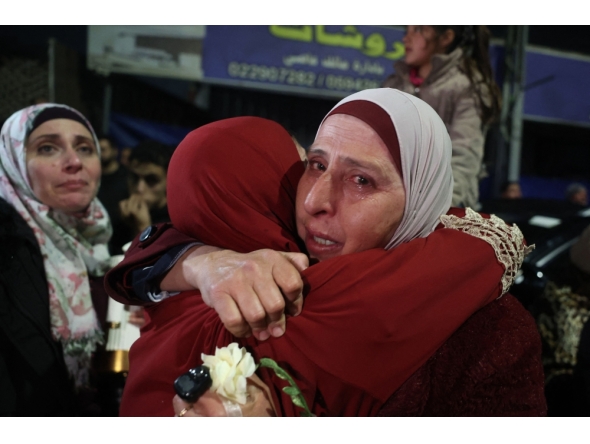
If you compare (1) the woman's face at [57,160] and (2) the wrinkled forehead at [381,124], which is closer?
(2) the wrinkled forehead at [381,124]

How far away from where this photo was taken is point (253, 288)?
85 cm

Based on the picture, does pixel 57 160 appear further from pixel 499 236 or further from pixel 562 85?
pixel 562 85

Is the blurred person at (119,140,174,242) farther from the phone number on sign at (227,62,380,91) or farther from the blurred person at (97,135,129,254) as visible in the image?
the phone number on sign at (227,62,380,91)

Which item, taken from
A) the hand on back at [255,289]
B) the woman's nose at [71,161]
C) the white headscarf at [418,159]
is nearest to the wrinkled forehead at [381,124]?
the white headscarf at [418,159]

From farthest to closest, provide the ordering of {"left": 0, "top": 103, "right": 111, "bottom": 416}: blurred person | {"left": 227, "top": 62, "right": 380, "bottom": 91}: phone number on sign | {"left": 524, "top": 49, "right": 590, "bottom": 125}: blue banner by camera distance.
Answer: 1. {"left": 227, "top": 62, "right": 380, "bottom": 91}: phone number on sign
2. {"left": 524, "top": 49, "right": 590, "bottom": 125}: blue banner
3. {"left": 0, "top": 103, "right": 111, "bottom": 416}: blurred person

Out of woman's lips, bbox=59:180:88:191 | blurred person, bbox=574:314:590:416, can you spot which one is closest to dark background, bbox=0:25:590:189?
woman's lips, bbox=59:180:88:191

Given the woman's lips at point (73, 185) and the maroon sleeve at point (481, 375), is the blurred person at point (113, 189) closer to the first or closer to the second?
the woman's lips at point (73, 185)

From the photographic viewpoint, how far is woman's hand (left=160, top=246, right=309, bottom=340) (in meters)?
0.83

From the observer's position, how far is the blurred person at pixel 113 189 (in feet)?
6.20

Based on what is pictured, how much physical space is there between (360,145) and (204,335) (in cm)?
45

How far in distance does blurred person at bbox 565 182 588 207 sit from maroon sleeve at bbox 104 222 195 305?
1.66 meters

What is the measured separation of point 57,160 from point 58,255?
0.28 m

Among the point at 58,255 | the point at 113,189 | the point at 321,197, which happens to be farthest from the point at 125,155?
the point at 321,197

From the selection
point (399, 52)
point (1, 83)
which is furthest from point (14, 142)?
point (399, 52)
